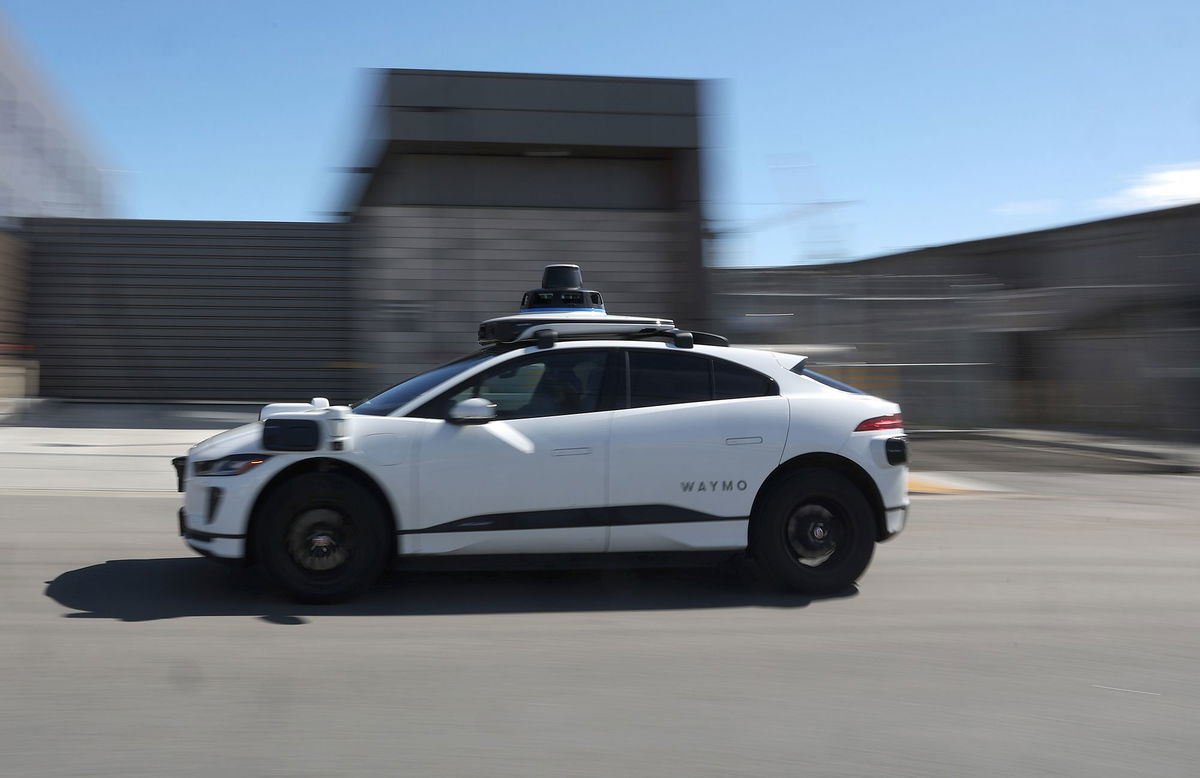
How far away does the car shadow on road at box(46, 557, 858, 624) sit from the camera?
17.5ft

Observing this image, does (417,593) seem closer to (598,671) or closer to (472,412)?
(472,412)

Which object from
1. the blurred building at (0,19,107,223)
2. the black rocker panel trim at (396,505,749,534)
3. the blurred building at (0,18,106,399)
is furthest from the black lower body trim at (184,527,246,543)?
the blurred building at (0,19,107,223)

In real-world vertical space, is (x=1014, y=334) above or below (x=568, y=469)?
above

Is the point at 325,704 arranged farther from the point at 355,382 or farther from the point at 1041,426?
the point at 1041,426

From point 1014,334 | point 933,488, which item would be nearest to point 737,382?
point 933,488

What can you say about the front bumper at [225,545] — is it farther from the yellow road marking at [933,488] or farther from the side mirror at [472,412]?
the yellow road marking at [933,488]

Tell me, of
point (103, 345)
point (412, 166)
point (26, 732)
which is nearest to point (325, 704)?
point (26, 732)

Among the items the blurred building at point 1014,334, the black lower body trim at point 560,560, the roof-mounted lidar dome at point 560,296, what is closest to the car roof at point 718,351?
the black lower body trim at point 560,560

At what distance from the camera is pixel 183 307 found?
16.8 metres

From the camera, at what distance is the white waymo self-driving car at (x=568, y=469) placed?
5.32 m

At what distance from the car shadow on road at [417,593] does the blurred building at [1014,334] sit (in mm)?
9331

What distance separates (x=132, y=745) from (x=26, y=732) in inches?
16.2

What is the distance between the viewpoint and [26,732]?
11.8 ft

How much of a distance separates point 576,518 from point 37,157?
18813mm
